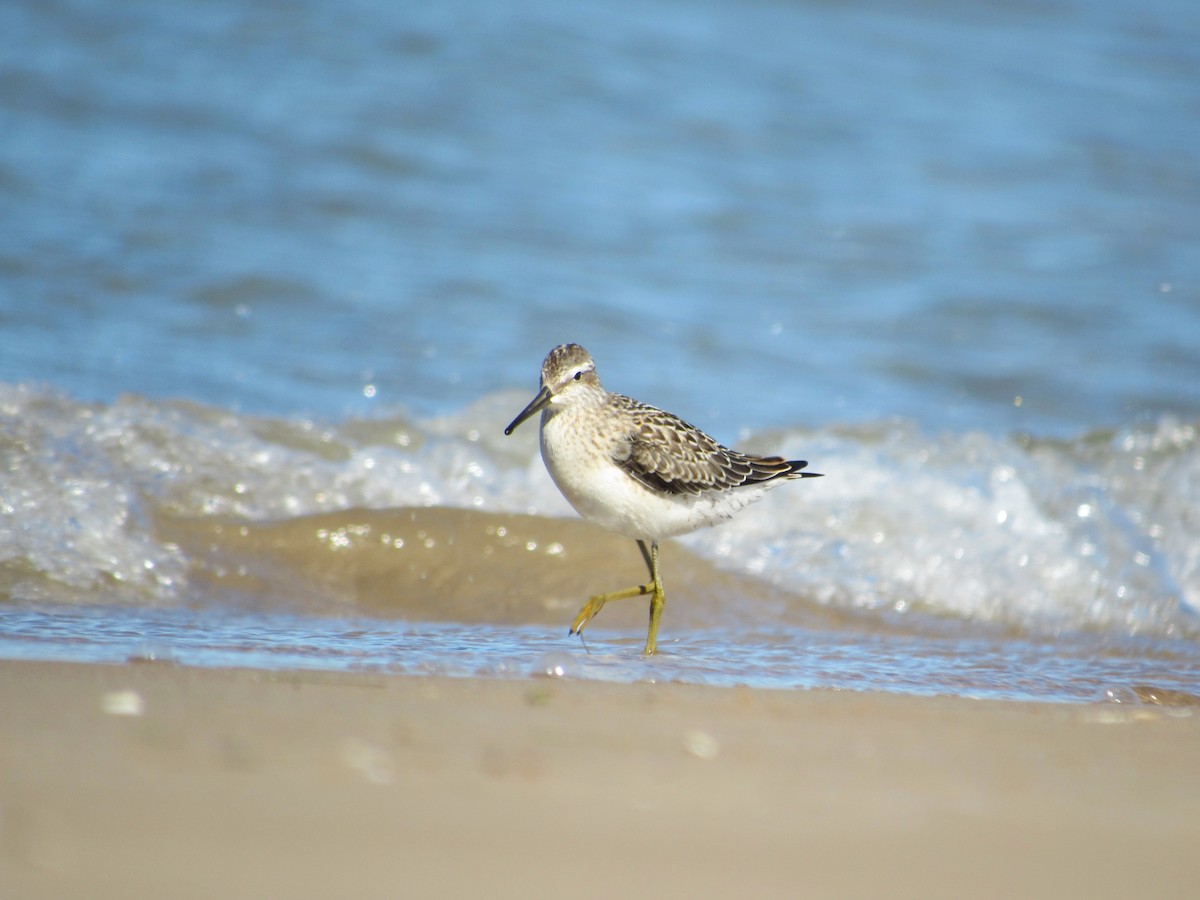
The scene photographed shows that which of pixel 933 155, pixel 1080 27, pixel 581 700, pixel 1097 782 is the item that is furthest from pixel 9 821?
pixel 1080 27

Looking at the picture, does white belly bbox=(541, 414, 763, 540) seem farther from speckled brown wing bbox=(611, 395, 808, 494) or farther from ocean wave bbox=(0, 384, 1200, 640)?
ocean wave bbox=(0, 384, 1200, 640)

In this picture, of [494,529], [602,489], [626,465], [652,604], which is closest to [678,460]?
[626,465]

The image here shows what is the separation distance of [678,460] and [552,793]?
2.36 meters

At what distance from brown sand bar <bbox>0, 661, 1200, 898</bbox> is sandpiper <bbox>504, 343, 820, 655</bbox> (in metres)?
1.09

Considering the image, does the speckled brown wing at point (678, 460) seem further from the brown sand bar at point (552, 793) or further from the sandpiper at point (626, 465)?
the brown sand bar at point (552, 793)

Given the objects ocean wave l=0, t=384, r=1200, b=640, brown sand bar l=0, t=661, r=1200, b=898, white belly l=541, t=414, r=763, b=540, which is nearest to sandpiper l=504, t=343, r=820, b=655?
white belly l=541, t=414, r=763, b=540

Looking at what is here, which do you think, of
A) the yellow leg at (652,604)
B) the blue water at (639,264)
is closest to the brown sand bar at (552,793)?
the yellow leg at (652,604)

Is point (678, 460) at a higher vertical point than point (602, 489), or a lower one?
higher

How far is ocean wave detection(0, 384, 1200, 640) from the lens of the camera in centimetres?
611

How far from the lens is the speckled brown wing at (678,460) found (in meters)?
5.47

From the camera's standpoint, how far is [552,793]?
133 inches

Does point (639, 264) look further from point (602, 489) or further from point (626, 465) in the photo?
point (602, 489)

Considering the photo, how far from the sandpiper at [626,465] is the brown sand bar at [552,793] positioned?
1.09 m

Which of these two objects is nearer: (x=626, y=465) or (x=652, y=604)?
(x=626, y=465)
